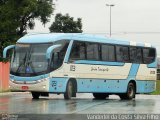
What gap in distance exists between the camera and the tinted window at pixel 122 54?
30.6 metres

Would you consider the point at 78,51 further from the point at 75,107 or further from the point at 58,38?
the point at 75,107

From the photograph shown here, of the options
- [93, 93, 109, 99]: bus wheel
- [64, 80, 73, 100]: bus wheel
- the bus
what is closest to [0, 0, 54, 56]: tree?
[93, 93, 109, 99]: bus wheel

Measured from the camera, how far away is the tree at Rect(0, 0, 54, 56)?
50.0 metres

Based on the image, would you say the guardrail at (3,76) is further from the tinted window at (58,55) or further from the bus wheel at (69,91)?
the tinted window at (58,55)

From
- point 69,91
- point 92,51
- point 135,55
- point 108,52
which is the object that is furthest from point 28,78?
point 135,55

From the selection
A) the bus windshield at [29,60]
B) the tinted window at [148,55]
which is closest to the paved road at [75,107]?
the bus windshield at [29,60]

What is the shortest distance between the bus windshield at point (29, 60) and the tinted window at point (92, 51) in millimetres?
2456

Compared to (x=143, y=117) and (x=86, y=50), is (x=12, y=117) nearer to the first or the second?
(x=143, y=117)

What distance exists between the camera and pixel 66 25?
79562 mm

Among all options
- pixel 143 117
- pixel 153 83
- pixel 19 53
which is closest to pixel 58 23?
pixel 153 83

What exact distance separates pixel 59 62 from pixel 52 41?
1030 millimetres

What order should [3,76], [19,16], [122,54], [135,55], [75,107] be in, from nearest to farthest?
[75,107] → [122,54] → [135,55] → [3,76] → [19,16]

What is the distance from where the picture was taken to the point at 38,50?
27312mm

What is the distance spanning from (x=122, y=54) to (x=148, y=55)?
2.56 m
